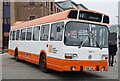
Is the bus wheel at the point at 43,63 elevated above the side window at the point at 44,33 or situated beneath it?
situated beneath

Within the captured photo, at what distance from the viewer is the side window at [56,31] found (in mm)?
12339

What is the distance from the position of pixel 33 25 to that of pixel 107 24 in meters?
5.16

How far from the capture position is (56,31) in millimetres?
12898

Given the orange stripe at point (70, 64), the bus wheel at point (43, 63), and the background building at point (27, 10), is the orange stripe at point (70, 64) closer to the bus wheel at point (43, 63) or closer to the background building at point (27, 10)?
the bus wheel at point (43, 63)

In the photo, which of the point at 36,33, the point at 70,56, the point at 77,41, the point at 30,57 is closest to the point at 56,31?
the point at 77,41

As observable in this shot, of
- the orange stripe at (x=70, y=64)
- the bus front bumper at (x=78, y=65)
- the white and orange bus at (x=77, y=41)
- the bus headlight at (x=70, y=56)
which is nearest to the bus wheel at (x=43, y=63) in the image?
the white and orange bus at (x=77, y=41)

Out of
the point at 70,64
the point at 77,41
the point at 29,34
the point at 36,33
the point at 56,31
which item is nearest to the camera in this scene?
the point at 70,64

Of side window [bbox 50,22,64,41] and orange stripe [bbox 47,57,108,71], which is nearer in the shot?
orange stripe [bbox 47,57,108,71]

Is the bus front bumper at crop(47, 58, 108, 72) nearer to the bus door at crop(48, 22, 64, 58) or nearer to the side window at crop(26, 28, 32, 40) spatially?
the bus door at crop(48, 22, 64, 58)

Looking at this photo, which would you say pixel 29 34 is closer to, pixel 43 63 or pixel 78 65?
pixel 43 63

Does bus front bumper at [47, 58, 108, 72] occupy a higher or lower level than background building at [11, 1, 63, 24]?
lower

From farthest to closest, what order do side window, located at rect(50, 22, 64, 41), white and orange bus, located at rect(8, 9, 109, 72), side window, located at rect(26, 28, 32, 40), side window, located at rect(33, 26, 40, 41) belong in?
side window, located at rect(26, 28, 32, 40), side window, located at rect(33, 26, 40, 41), side window, located at rect(50, 22, 64, 41), white and orange bus, located at rect(8, 9, 109, 72)

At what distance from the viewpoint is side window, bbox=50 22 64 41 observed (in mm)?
12339

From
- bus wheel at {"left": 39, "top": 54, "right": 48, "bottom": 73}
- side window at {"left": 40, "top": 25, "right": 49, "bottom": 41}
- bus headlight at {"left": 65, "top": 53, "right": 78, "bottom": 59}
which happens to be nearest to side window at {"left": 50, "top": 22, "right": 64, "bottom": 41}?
side window at {"left": 40, "top": 25, "right": 49, "bottom": 41}
